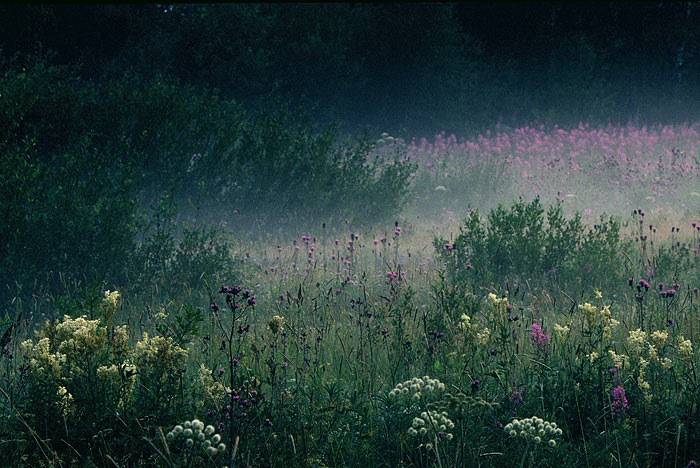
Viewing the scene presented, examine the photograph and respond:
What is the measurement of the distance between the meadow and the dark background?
5773 millimetres

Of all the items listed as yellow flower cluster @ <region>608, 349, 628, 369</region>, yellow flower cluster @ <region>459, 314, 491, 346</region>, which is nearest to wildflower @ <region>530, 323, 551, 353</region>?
yellow flower cluster @ <region>459, 314, 491, 346</region>

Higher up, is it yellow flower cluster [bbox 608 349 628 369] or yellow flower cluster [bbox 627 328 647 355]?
yellow flower cluster [bbox 627 328 647 355]

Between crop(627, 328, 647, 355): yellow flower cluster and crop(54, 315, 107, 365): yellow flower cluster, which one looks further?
crop(627, 328, 647, 355): yellow flower cluster

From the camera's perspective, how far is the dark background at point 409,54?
14383 mm

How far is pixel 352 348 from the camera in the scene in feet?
11.3

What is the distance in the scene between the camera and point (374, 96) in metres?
19.0

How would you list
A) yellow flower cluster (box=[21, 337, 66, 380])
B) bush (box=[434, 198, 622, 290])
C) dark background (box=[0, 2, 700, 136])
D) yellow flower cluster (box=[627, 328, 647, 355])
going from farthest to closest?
dark background (box=[0, 2, 700, 136])
bush (box=[434, 198, 622, 290])
yellow flower cluster (box=[627, 328, 647, 355])
yellow flower cluster (box=[21, 337, 66, 380])

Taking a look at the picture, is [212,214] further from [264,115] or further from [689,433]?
[689,433]

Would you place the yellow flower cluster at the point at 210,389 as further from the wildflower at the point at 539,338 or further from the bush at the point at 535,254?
the bush at the point at 535,254

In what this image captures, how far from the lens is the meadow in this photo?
2.44 metres

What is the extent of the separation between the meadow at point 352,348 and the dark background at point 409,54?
5.77m

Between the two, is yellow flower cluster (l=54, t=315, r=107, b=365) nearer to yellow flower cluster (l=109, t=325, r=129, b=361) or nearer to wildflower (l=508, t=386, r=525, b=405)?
yellow flower cluster (l=109, t=325, r=129, b=361)

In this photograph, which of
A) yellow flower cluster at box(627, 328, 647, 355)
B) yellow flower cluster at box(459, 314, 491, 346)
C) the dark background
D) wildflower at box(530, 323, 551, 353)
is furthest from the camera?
the dark background

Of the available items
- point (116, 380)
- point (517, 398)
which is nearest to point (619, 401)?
point (517, 398)
